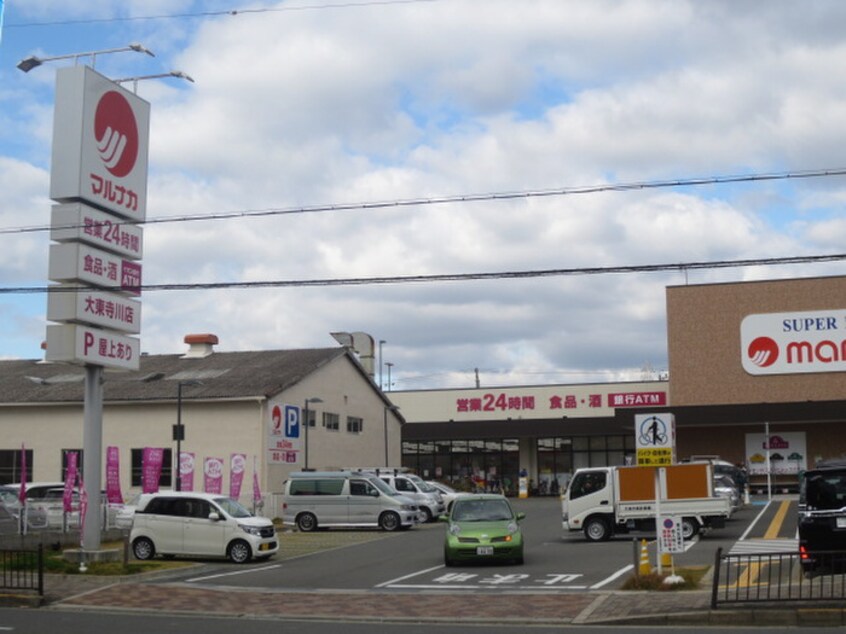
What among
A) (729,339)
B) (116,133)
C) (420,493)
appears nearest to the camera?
(116,133)

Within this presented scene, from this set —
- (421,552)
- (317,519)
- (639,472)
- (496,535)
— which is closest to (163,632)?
(496,535)

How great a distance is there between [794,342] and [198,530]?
1475 inches

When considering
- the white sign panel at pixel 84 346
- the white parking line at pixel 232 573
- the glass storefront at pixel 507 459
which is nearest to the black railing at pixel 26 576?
the white parking line at pixel 232 573

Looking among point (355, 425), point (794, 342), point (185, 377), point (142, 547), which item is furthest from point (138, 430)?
point (794, 342)

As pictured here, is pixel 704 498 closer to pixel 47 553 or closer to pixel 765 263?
pixel 765 263

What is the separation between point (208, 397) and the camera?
46.2 meters

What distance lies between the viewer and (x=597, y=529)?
2906 cm

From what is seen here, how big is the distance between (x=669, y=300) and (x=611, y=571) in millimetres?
37321

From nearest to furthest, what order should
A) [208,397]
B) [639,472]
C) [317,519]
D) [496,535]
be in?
1. [496,535]
2. [639,472]
3. [317,519]
4. [208,397]

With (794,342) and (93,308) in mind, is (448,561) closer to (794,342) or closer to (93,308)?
(93,308)

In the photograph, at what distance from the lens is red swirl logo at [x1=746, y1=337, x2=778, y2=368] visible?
56000 mm

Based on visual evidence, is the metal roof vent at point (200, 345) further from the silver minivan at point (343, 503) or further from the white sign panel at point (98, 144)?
the white sign panel at point (98, 144)

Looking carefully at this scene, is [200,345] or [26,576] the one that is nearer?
[26,576]

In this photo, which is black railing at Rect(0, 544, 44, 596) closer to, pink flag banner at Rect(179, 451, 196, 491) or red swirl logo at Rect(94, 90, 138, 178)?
red swirl logo at Rect(94, 90, 138, 178)
